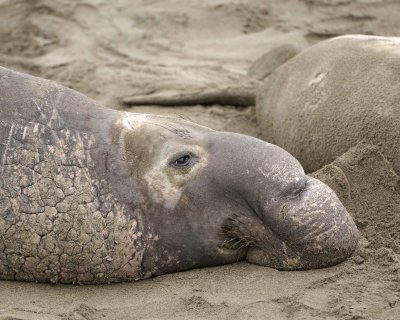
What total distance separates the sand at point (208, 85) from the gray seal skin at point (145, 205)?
0.30 ft

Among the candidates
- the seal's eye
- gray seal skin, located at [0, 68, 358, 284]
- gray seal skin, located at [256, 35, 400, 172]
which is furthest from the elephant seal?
the seal's eye

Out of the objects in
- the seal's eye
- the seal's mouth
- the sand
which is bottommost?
the sand

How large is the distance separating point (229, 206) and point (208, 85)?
2.73 metres

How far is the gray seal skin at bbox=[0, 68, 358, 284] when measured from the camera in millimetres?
3223

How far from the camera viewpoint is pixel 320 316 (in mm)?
2994

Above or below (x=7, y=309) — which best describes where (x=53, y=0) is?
below

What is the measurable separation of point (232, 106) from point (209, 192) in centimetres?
246

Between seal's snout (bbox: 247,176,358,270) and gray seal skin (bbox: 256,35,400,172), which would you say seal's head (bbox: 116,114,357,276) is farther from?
gray seal skin (bbox: 256,35,400,172)

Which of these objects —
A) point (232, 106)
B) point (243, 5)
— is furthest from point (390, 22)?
point (232, 106)

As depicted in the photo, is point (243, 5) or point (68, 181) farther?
point (243, 5)

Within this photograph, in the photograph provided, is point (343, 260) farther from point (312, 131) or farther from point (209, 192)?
point (312, 131)

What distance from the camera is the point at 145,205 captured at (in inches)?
129

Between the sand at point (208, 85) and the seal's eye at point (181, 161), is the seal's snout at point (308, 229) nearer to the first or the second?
the sand at point (208, 85)

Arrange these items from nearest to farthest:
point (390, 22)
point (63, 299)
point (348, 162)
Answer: point (63, 299)
point (348, 162)
point (390, 22)
